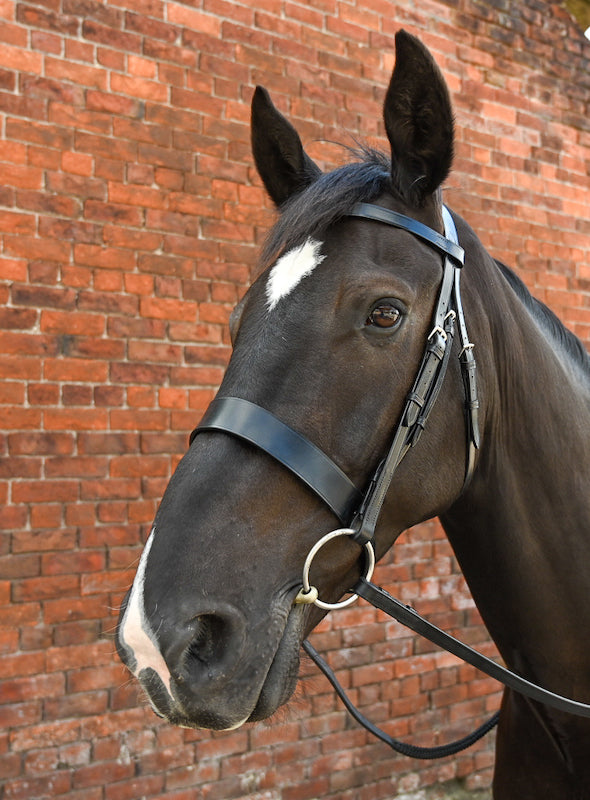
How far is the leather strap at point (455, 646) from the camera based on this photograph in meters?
1.56

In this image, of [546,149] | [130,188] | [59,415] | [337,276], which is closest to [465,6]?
[546,149]

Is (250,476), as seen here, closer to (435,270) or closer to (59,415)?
(435,270)

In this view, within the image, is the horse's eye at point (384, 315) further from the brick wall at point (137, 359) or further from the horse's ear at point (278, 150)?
the brick wall at point (137, 359)

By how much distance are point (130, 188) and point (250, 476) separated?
2.30 m

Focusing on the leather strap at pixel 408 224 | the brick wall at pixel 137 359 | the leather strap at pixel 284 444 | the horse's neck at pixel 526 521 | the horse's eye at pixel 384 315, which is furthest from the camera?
the brick wall at pixel 137 359

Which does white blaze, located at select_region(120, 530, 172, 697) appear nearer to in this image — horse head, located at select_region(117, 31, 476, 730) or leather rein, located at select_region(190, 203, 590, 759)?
horse head, located at select_region(117, 31, 476, 730)

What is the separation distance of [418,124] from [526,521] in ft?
3.19

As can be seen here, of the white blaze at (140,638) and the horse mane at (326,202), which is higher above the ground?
the horse mane at (326,202)

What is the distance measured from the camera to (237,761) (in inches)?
134

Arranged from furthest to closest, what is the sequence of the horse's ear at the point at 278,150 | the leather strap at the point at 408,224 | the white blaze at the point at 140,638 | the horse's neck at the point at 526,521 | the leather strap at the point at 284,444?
the horse's ear at the point at 278,150
the horse's neck at the point at 526,521
the leather strap at the point at 408,224
the leather strap at the point at 284,444
the white blaze at the point at 140,638

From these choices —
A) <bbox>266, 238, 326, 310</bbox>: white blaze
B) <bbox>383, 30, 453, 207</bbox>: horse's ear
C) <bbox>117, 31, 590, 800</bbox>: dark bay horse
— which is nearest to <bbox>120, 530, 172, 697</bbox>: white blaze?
<bbox>117, 31, 590, 800</bbox>: dark bay horse

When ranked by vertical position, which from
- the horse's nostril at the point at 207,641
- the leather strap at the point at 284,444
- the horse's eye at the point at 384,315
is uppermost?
the horse's eye at the point at 384,315

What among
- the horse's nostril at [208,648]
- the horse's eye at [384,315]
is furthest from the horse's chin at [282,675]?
the horse's eye at [384,315]

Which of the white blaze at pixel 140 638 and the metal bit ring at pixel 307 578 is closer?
the white blaze at pixel 140 638
